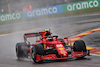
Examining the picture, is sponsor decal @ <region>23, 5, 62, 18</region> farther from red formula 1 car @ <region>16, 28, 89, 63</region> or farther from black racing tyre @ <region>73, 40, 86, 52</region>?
black racing tyre @ <region>73, 40, 86, 52</region>

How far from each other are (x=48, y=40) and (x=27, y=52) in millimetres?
1293

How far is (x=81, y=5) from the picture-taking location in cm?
2814

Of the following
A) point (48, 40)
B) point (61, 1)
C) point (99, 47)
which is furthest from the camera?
point (61, 1)

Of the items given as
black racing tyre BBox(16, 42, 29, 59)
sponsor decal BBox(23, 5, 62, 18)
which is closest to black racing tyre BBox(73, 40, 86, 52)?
black racing tyre BBox(16, 42, 29, 59)

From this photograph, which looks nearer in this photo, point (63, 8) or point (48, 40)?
point (48, 40)

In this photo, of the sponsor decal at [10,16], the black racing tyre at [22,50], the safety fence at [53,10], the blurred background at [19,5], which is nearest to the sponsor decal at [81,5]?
the safety fence at [53,10]

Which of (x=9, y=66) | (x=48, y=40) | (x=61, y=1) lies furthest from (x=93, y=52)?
(x=61, y=1)

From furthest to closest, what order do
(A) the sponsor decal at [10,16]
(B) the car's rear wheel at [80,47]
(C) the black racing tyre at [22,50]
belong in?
(A) the sponsor decal at [10,16]
(C) the black racing tyre at [22,50]
(B) the car's rear wheel at [80,47]

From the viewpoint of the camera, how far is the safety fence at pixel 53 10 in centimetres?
2739

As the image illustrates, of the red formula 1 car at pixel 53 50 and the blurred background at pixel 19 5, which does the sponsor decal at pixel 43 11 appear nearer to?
the blurred background at pixel 19 5

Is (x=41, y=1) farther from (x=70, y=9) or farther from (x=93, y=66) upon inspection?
(x=93, y=66)

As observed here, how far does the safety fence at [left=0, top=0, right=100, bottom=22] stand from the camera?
1078 inches

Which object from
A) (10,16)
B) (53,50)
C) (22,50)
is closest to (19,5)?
(10,16)

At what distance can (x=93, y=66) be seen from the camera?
7.28 meters
